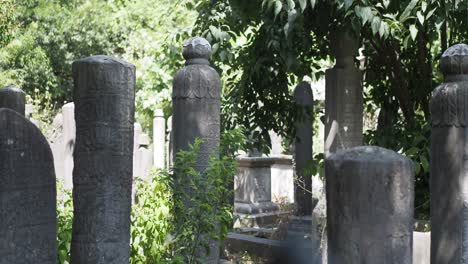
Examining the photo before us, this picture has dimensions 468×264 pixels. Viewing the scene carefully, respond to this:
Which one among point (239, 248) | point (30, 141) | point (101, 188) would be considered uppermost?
point (30, 141)

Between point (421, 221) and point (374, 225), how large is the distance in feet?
10.8

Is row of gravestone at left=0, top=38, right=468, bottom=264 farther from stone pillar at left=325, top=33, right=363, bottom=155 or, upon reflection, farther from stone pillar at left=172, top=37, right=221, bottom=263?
stone pillar at left=172, top=37, right=221, bottom=263

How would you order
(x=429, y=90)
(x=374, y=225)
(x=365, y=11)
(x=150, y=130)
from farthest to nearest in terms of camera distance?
(x=150, y=130) → (x=429, y=90) → (x=365, y=11) → (x=374, y=225)

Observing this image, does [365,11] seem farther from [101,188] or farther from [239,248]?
[239,248]

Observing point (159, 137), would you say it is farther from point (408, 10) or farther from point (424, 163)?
point (408, 10)

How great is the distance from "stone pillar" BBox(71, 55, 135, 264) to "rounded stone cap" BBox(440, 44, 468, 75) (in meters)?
2.60

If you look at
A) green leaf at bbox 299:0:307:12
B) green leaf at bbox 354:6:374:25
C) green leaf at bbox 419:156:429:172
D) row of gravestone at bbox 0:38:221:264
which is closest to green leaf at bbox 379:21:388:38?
green leaf at bbox 354:6:374:25

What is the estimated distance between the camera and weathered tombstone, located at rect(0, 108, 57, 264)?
3643mm

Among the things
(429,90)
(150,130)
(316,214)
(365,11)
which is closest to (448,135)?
(365,11)

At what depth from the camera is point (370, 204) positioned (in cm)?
369

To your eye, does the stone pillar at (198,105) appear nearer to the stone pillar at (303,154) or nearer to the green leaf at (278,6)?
the green leaf at (278,6)

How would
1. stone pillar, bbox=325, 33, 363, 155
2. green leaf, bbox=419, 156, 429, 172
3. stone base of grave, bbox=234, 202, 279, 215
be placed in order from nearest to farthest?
green leaf, bbox=419, 156, 429, 172, stone pillar, bbox=325, 33, 363, 155, stone base of grave, bbox=234, 202, 279, 215

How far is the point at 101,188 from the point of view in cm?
422

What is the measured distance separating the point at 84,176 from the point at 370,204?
1634mm
